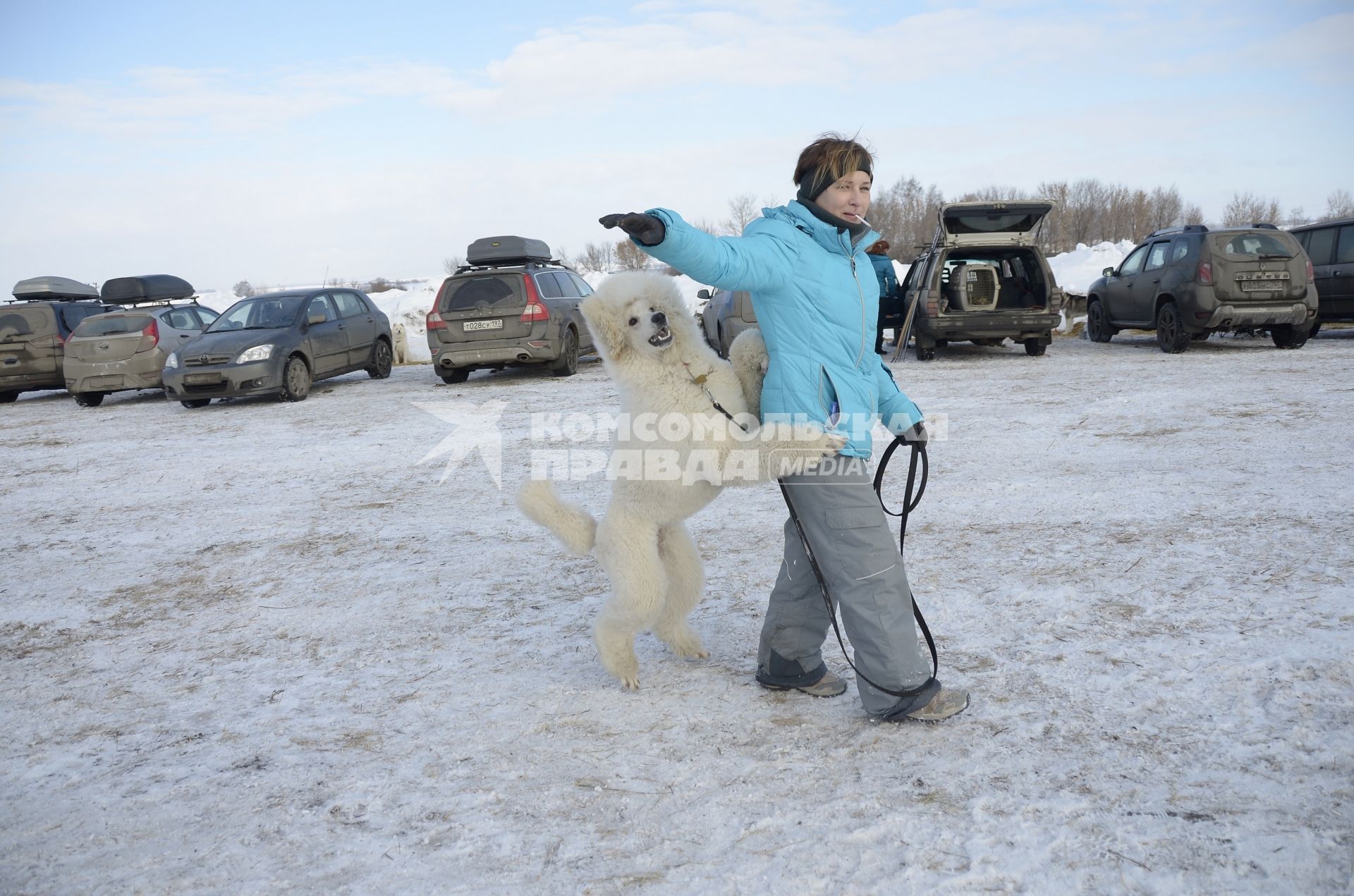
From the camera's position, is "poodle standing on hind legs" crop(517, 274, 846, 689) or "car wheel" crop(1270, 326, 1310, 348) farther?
"car wheel" crop(1270, 326, 1310, 348)

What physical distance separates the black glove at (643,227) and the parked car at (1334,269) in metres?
13.0

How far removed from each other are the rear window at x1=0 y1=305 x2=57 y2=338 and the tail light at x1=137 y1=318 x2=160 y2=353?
2082mm

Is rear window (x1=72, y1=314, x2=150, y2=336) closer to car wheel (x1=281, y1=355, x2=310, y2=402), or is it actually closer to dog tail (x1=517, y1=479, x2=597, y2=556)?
car wheel (x1=281, y1=355, x2=310, y2=402)

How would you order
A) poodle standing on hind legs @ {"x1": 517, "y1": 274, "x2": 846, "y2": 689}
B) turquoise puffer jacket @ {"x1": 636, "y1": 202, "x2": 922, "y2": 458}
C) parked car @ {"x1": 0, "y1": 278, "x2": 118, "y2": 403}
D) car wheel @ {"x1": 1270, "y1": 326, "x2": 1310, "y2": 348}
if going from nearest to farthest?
turquoise puffer jacket @ {"x1": 636, "y1": 202, "x2": 922, "y2": 458}, poodle standing on hind legs @ {"x1": 517, "y1": 274, "x2": 846, "y2": 689}, car wheel @ {"x1": 1270, "y1": 326, "x2": 1310, "y2": 348}, parked car @ {"x1": 0, "y1": 278, "x2": 118, "y2": 403}

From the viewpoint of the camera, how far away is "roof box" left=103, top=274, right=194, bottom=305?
16609 mm

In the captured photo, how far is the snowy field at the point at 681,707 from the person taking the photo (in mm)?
2258

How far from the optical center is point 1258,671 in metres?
3.02

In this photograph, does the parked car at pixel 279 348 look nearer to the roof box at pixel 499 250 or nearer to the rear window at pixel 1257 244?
the roof box at pixel 499 250

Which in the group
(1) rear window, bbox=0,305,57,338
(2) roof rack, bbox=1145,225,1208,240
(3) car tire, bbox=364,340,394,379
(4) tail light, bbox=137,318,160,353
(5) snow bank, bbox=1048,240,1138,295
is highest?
(5) snow bank, bbox=1048,240,1138,295

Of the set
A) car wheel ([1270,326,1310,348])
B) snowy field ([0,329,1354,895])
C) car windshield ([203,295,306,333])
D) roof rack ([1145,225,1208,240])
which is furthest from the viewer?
car windshield ([203,295,306,333])

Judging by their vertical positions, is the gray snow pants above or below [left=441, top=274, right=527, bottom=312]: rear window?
below

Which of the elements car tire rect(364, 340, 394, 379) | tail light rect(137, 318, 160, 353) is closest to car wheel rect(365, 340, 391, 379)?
car tire rect(364, 340, 394, 379)

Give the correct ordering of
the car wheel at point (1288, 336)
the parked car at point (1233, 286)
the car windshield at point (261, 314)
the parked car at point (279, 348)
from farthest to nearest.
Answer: the car windshield at point (261, 314), the car wheel at point (1288, 336), the parked car at point (279, 348), the parked car at point (1233, 286)

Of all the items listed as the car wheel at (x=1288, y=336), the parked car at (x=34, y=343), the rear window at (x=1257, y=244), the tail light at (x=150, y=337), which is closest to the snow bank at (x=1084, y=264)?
the car wheel at (x=1288, y=336)
